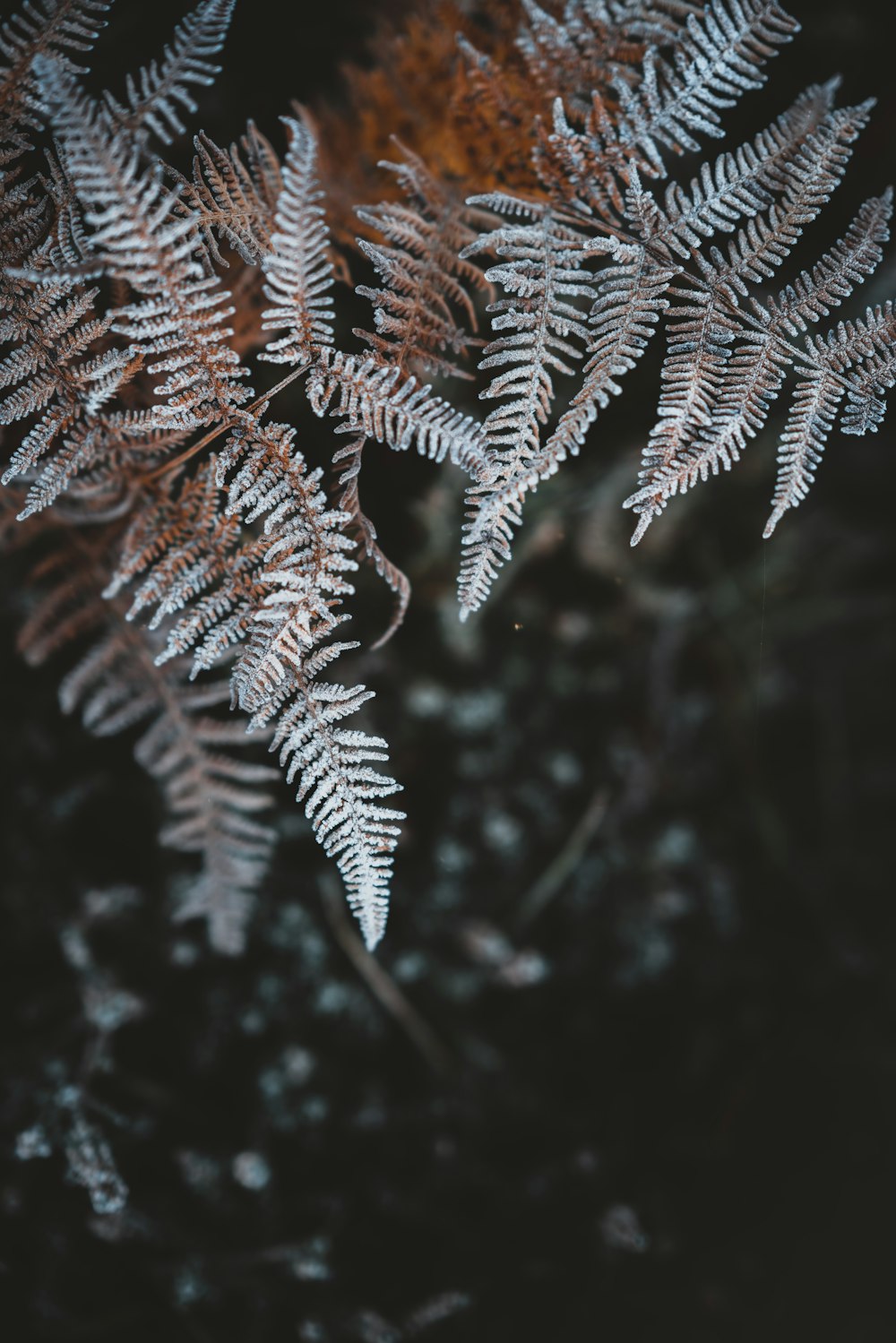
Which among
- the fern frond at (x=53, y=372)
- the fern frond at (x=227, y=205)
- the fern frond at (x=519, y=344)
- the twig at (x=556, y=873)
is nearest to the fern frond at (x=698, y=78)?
the fern frond at (x=519, y=344)

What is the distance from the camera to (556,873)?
5.85 ft

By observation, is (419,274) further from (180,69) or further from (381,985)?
(381,985)

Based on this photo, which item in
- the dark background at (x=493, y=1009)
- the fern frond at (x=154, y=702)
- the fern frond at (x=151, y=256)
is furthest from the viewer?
the dark background at (x=493, y=1009)

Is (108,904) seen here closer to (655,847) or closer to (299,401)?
(299,401)

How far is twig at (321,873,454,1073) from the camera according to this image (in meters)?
1.64

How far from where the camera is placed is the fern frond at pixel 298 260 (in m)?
Answer: 0.89

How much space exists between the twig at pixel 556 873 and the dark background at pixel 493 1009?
0.05 feet

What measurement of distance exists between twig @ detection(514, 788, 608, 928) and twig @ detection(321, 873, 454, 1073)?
29 centimetres

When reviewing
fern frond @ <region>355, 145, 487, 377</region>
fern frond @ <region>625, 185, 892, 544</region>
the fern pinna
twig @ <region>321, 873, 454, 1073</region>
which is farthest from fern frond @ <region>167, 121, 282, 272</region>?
twig @ <region>321, 873, 454, 1073</region>

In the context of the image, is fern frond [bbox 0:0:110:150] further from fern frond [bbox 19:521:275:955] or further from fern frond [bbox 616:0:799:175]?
fern frond [bbox 616:0:799:175]

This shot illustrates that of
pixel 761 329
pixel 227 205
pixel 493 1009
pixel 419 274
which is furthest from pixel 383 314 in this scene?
pixel 493 1009

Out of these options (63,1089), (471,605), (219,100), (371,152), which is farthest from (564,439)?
(63,1089)

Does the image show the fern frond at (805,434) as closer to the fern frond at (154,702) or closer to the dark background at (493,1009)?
the dark background at (493,1009)

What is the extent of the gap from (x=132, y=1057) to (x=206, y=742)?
66 centimetres
